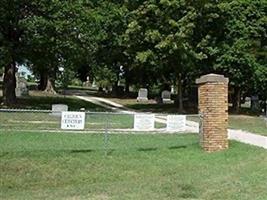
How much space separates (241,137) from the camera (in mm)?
22094

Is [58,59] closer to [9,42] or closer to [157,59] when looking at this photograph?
[9,42]

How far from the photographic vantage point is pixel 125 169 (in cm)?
1415

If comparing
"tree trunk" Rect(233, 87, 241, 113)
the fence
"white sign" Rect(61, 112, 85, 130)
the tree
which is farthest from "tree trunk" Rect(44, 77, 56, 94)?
"white sign" Rect(61, 112, 85, 130)

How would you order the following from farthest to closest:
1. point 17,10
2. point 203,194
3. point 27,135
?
1. point 17,10
2. point 27,135
3. point 203,194

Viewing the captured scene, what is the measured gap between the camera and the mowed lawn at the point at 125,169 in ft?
36.3

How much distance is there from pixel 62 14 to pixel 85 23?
165 centimetres

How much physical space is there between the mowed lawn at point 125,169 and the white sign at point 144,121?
25.9 inches

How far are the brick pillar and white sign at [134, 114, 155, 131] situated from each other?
154 centimetres

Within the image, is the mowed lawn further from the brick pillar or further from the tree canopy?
the tree canopy

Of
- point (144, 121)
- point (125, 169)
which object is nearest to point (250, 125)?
point (144, 121)

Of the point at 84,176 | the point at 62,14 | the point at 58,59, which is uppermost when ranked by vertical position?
the point at 62,14

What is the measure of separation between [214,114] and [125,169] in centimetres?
421

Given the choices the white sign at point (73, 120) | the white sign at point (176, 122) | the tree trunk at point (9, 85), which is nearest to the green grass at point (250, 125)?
the white sign at point (176, 122)

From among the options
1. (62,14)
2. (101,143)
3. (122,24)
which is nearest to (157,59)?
(122,24)
